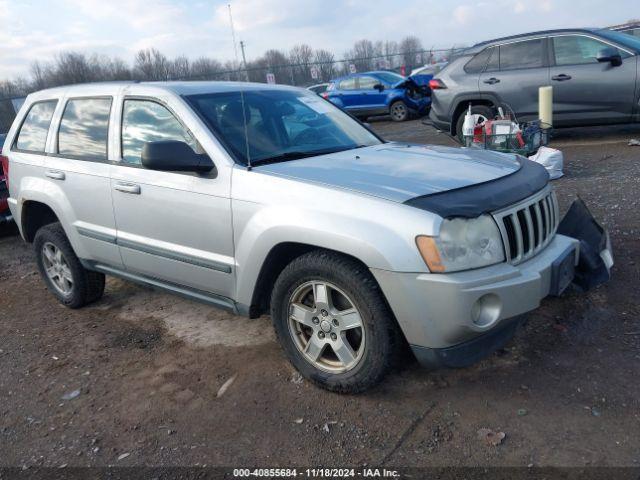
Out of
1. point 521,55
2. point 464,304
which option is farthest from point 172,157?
point 521,55

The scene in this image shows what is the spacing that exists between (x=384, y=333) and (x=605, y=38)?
8142mm

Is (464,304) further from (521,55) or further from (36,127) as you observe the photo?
(521,55)

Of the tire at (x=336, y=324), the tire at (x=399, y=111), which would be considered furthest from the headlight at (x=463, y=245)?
the tire at (x=399, y=111)

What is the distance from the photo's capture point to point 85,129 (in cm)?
426

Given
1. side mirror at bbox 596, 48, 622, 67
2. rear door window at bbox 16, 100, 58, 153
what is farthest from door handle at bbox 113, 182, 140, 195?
side mirror at bbox 596, 48, 622, 67

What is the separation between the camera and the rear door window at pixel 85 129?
13.4 feet

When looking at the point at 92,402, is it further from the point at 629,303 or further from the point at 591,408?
the point at 629,303

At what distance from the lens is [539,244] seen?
3.06 m

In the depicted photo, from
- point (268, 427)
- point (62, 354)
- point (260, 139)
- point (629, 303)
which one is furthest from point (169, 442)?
point (629, 303)

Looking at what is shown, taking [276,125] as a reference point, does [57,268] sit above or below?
below

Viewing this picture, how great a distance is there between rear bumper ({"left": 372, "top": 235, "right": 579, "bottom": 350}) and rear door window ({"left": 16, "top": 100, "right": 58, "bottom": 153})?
333 cm

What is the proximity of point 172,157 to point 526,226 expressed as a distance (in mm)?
1960

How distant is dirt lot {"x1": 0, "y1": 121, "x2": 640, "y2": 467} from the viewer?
2697 mm

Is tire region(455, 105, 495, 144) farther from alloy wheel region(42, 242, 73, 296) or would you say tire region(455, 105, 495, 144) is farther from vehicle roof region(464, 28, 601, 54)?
alloy wheel region(42, 242, 73, 296)
